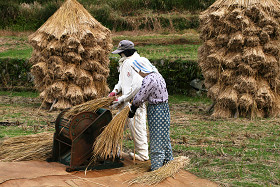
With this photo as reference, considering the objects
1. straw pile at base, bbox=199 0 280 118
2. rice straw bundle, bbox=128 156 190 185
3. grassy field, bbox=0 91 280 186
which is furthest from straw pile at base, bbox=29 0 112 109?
rice straw bundle, bbox=128 156 190 185

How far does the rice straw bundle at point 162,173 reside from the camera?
5.07 metres

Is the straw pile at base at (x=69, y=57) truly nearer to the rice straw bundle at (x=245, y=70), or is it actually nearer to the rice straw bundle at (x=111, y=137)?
the rice straw bundle at (x=245, y=70)

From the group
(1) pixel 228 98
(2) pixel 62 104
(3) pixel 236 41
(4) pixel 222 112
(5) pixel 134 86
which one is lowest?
(4) pixel 222 112

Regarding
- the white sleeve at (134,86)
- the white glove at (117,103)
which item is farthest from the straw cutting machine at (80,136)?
the white sleeve at (134,86)

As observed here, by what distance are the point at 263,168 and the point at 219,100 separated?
170 inches

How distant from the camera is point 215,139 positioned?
747cm

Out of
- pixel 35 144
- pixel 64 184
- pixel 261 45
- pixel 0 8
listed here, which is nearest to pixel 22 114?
pixel 35 144

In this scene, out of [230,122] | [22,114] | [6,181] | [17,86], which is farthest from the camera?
[17,86]

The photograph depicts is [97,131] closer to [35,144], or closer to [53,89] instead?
[35,144]

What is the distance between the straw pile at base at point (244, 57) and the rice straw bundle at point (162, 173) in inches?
176

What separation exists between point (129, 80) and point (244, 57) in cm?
455

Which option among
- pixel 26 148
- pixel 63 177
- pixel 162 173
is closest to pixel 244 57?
pixel 162 173

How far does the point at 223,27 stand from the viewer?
9.86 m

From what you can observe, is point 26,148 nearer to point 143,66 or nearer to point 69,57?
point 143,66
